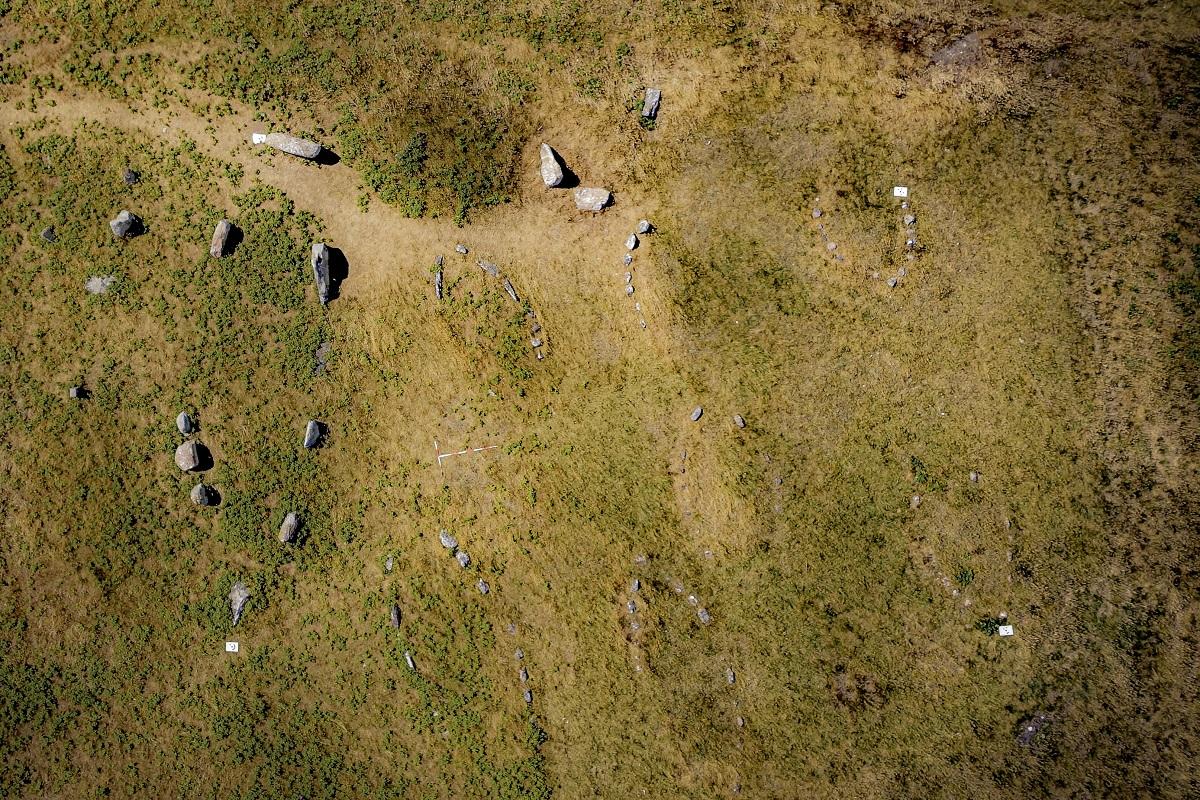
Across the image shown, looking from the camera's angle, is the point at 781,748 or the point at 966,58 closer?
the point at 781,748

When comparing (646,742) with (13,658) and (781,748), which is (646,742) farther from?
(13,658)

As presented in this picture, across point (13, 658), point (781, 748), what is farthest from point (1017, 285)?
point (13, 658)

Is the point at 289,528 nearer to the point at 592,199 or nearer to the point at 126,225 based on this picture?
the point at 126,225

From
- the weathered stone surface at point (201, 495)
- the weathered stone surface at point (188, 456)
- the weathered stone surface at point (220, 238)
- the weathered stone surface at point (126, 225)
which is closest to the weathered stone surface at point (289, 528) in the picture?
the weathered stone surface at point (201, 495)

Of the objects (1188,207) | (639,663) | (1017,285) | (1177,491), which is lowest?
(639,663)

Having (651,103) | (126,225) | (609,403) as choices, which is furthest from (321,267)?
(651,103)

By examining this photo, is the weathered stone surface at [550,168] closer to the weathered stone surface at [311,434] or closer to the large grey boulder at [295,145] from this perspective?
the large grey boulder at [295,145]

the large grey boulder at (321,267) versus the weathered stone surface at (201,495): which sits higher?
the large grey boulder at (321,267)
